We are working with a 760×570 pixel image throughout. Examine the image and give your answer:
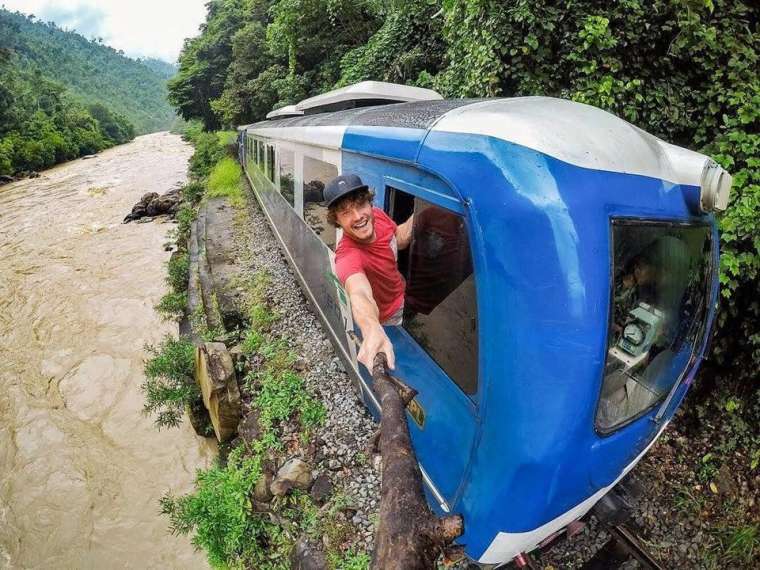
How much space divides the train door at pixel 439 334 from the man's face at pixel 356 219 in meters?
0.30

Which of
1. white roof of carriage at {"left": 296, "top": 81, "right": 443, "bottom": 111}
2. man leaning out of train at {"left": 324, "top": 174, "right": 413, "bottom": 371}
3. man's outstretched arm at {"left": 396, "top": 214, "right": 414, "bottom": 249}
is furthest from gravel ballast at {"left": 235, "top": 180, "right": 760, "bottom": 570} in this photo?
white roof of carriage at {"left": 296, "top": 81, "right": 443, "bottom": 111}

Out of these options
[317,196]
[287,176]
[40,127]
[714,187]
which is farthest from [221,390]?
[40,127]

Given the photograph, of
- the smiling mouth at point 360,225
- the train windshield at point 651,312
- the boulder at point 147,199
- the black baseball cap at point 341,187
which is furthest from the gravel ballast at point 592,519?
the boulder at point 147,199

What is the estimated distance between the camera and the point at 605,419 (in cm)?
177

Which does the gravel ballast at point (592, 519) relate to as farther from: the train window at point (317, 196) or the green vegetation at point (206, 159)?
the green vegetation at point (206, 159)

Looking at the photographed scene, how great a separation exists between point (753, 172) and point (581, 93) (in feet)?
5.68

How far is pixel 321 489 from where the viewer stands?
327cm

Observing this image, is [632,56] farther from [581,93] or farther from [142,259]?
[142,259]

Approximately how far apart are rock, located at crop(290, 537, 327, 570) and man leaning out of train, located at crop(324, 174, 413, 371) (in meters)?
1.76

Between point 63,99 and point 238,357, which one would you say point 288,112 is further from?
point 63,99

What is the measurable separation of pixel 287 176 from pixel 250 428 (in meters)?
3.50

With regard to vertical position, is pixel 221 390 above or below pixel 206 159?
below

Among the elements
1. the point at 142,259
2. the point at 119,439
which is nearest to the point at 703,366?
the point at 119,439

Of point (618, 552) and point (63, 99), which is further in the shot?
point (63, 99)
